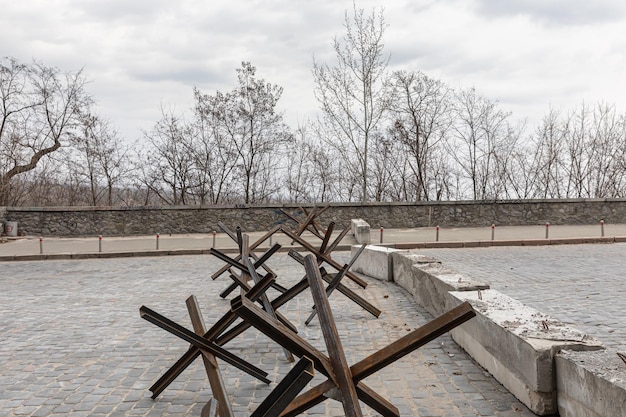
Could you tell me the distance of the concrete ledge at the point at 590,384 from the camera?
101 inches

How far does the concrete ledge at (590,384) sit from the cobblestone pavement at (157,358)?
0.41 meters

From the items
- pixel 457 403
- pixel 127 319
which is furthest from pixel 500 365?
pixel 127 319

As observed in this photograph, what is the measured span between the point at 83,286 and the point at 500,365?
7.66 metres

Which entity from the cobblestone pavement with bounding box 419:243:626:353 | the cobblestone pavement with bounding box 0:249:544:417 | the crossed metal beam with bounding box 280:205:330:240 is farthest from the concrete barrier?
the crossed metal beam with bounding box 280:205:330:240

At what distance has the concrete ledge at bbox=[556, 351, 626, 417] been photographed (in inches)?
101

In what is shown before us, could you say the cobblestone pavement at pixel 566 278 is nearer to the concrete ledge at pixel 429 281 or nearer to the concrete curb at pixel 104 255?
the concrete ledge at pixel 429 281

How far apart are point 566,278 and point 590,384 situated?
21.8 feet

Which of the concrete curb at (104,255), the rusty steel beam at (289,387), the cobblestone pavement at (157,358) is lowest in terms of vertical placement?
the cobblestone pavement at (157,358)

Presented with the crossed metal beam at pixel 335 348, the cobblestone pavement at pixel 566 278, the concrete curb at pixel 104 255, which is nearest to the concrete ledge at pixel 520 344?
the cobblestone pavement at pixel 566 278

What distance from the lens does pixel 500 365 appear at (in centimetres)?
392

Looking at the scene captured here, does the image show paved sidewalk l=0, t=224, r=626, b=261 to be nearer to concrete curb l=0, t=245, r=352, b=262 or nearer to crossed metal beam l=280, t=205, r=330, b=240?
concrete curb l=0, t=245, r=352, b=262

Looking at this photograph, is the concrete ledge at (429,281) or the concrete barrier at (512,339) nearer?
the concrete barrier at (512,339)

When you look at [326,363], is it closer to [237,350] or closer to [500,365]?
[500,365]

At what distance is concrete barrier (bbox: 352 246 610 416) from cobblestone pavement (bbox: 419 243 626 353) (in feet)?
3.19
